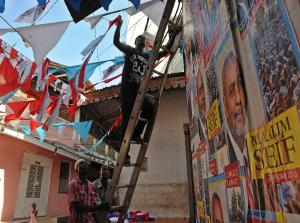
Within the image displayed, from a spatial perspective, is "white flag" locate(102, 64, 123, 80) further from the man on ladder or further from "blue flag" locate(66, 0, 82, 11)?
"blue flag" locate(66, 0, 82, 11)

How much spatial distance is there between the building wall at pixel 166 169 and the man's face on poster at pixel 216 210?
2879mm

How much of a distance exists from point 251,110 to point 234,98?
18cm

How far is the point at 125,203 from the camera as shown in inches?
124

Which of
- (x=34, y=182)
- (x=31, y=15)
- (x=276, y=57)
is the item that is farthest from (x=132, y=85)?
(x=34, y=182)

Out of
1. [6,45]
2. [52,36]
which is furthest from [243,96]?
[6,45]

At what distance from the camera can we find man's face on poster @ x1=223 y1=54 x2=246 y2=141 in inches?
46.5

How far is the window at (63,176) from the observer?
576 inches

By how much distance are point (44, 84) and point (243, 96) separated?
223 inches

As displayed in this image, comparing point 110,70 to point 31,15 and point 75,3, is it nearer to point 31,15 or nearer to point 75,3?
point 31,15

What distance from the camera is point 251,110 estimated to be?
3.60 feet

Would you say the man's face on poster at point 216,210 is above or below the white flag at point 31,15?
below

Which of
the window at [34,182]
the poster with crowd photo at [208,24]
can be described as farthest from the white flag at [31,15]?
the window at [34,182]

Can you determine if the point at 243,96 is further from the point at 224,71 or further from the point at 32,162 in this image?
the point at 32,162

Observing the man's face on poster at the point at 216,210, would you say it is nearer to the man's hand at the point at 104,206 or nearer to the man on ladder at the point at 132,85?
the man's hand at the point at 104,206
